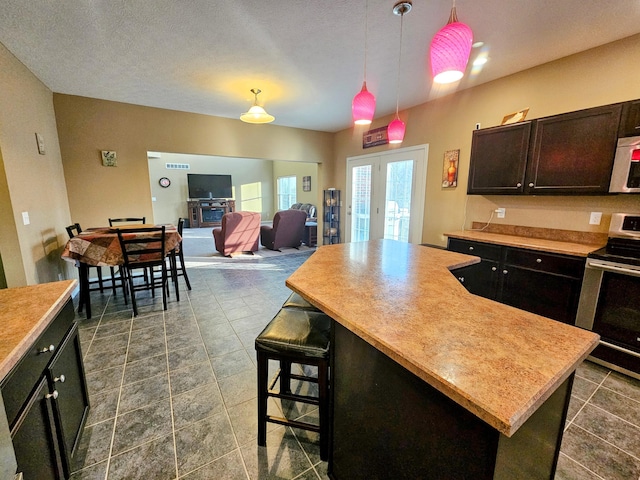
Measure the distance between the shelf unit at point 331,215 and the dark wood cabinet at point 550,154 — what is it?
121 inches

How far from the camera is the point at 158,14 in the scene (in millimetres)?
2031

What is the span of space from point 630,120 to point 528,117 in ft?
3.11

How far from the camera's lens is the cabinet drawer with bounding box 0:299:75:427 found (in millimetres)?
836

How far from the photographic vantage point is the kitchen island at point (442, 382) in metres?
0.67

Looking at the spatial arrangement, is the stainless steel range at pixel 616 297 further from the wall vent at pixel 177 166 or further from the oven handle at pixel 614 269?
the wall vent at pixel 177 166

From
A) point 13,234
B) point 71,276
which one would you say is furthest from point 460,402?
point 71,276

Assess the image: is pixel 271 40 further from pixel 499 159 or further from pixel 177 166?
pixel 177 166

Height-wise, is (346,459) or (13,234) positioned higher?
(13,234)

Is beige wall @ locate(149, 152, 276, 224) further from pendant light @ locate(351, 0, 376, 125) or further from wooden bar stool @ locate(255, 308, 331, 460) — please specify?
wooden bar stool @ locate(255, 308, 331, 460)

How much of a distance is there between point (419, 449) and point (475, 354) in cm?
36

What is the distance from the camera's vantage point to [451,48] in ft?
4.19

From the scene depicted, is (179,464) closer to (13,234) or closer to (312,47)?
Answer: (13,234)

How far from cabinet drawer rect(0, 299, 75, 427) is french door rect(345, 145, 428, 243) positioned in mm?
4103

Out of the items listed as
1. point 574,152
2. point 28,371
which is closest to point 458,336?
point 28,371
